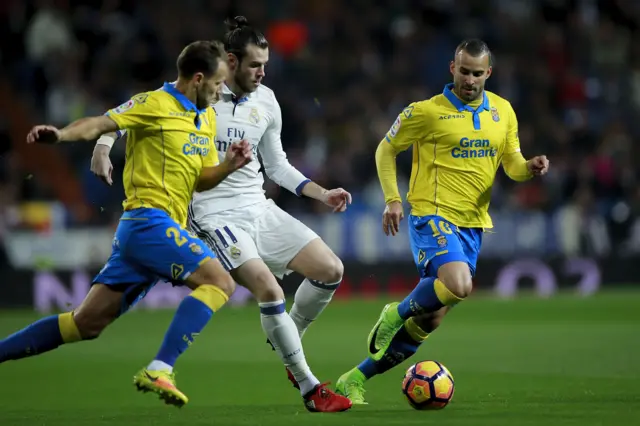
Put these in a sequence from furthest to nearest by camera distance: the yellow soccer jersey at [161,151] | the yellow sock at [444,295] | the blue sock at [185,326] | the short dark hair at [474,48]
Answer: the short dark hair at [474,48] → the yellow sock at [444,295] → the yellow soccer jersey at [161,151] → the blue sock at [185,326]

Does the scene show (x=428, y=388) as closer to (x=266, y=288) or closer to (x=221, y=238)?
(x=266, y=288)

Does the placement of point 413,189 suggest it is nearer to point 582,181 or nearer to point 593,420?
point 593,420

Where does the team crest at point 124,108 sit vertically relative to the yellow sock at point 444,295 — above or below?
above

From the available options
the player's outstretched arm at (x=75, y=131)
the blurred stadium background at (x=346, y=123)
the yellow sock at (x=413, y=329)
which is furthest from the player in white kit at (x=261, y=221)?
the blurred stadium background at (x=346, y=123)

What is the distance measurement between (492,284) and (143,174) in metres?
11.8

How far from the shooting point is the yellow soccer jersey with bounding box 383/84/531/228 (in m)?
7.95

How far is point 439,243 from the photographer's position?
773cm

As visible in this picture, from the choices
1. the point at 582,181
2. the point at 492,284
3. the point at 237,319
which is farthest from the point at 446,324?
the point at 582,181

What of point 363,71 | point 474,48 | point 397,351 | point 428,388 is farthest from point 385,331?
point 363,71

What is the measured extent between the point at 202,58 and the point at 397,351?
240 centimetres

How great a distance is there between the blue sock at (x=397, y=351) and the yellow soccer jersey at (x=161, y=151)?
1809 mm

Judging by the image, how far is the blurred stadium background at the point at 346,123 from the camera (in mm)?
16562

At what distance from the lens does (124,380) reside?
938cm

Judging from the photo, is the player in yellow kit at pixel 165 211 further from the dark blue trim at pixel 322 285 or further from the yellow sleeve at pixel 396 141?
the yellow sleeve at pixel 396 141
